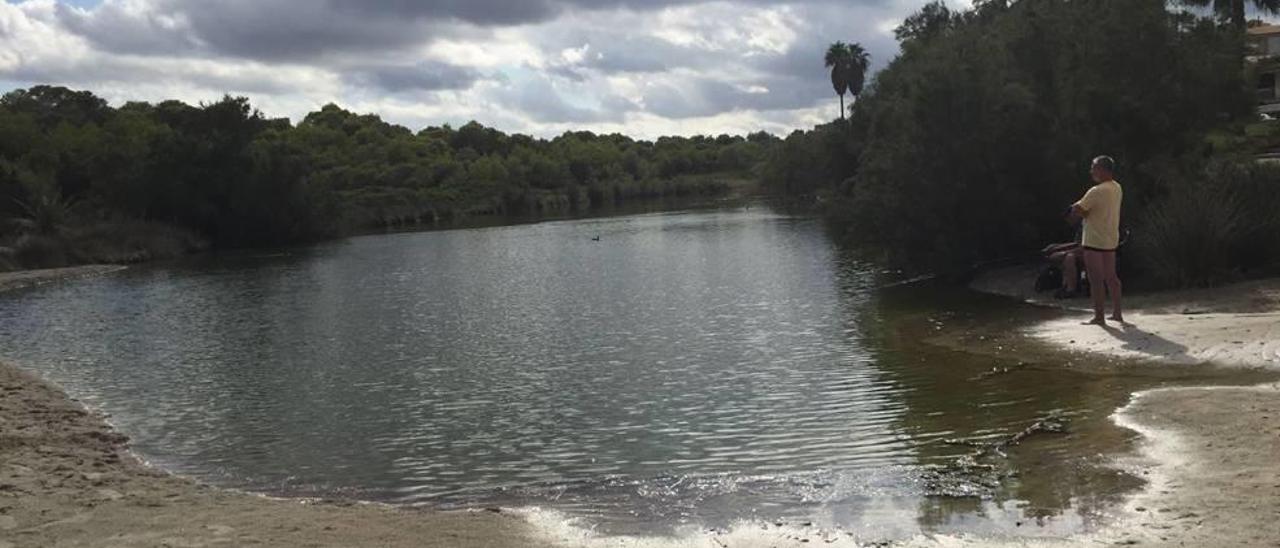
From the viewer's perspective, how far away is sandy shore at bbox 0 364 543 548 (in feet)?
24.2

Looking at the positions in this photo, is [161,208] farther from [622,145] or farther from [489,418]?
[622,145]

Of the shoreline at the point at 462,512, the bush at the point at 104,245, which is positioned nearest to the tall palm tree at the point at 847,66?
the bush at the point at 104,245

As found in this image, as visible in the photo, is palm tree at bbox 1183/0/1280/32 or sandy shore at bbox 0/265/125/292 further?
palm tree at bbox 1183/0/1280/32

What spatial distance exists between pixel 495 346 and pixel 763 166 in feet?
339

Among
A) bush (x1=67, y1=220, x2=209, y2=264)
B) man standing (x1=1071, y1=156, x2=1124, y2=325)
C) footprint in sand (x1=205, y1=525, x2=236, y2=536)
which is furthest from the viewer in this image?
bush (x1=67, y1=220, x2=209, y2=264)

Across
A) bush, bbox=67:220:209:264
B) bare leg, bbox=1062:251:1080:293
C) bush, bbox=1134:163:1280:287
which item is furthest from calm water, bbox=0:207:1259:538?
bush, bbox=67:220:209:264

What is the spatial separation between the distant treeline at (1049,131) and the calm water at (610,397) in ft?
7.77

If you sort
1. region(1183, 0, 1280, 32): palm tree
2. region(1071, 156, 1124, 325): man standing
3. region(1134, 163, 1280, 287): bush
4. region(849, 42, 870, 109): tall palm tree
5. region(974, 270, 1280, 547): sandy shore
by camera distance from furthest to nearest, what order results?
1. region(849, 42, 870, 109): tall palm tree
2. region(1183, 0, 1280, 32): palm tree
3. region(1134, 163, 1280, 287): bush
4. region(1071, 156, 1124, 325): man standing
5. region(974, 270, 1280, 547): sandy shore

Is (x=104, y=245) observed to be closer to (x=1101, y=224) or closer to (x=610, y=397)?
(x=610, y=397)

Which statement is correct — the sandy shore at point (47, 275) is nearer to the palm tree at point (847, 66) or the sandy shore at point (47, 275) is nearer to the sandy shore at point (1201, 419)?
the sandy shore at point (1201, 419)

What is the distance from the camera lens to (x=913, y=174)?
79.3 ft

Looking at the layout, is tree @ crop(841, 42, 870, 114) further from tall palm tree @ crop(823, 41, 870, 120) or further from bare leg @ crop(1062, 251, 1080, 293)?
bare leg @ crop(1062, 251, 1080, 293)

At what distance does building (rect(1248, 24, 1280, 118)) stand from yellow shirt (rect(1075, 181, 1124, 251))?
30.1 m

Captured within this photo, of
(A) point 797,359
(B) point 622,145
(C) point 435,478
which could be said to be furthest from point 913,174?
(B) point 622,145
